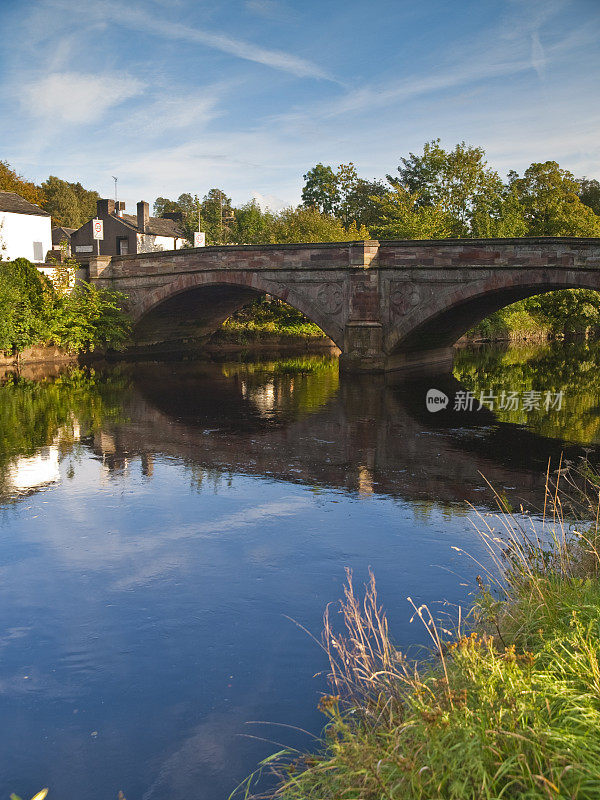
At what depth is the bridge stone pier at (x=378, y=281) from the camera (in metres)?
20.7

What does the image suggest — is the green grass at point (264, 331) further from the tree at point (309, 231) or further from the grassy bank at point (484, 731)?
the grassy bank at point (484, 731)

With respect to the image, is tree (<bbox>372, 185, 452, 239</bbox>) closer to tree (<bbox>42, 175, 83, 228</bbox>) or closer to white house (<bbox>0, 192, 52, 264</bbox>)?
white house (<bbox>0, 192, 52, 264</bbox>)

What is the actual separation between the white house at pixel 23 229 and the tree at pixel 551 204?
29394 millimetres

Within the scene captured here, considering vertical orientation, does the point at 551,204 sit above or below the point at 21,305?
above

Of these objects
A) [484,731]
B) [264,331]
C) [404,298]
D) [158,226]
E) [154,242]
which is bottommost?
[484,731]

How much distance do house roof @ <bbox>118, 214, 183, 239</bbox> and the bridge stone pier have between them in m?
25.1

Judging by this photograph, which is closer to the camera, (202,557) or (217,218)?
(202,557)

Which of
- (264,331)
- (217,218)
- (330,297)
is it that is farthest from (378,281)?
(217,218)

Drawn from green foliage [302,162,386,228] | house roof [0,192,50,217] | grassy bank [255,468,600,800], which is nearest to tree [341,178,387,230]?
green foliage [302,162,386,228]

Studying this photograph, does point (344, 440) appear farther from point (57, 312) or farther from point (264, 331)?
point (264, 331)

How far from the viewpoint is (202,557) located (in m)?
7.72

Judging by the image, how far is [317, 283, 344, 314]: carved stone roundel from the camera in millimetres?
24453

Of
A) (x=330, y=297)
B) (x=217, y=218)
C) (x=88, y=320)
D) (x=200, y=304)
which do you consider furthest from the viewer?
(x=217, y=218)

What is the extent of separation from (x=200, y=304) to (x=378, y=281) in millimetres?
11548
